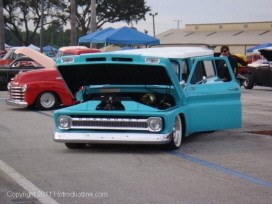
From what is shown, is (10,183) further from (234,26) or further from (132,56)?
(234,26)

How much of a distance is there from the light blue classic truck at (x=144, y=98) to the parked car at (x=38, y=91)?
5.63 metres

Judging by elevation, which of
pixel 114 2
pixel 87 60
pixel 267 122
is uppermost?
pixel 114 2

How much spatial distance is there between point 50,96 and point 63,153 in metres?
7.20

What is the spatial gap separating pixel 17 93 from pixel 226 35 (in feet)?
182

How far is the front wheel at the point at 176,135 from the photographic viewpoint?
1064 cm

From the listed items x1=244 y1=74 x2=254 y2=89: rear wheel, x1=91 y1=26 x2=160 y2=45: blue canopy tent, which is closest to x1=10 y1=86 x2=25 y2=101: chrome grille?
x1=91 y1=26 x2=160 y2=45: blue canopy tent

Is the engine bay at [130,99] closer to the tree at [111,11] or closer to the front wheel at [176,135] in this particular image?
the front wheel at [176,135]

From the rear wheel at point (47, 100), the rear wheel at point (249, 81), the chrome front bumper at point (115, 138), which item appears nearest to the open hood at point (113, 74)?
the chrome front bumper at point (115, 138)

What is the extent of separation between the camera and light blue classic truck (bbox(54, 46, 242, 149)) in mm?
10328

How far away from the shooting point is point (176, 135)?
428 inches

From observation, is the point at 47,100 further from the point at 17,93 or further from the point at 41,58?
the point at 41,58

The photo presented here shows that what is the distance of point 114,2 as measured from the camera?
59750mm

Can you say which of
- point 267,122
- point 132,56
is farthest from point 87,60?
point 267,122

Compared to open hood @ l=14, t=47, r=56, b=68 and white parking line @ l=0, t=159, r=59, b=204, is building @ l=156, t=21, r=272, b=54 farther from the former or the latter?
white parking line @ l=0, t=159, r=59, b=204
